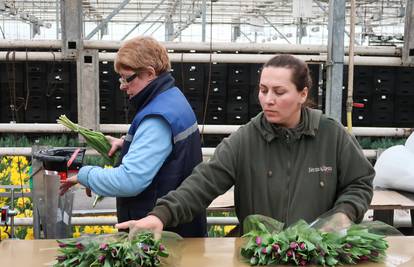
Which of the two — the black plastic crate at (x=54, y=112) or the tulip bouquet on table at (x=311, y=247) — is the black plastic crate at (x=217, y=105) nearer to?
the black plastic crate at (x=54, y=112)

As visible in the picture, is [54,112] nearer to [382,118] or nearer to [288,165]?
[382,118]

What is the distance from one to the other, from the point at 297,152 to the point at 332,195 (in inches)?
7.9

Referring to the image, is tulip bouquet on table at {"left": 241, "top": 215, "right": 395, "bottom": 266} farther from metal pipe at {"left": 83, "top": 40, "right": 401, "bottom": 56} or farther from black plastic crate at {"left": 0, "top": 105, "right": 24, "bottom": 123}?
black plastic crate at {"left": 0, "top": 105, "right": 24, "bottom": 123}

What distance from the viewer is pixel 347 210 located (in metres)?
1.97

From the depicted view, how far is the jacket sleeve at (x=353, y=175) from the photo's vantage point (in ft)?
6.64

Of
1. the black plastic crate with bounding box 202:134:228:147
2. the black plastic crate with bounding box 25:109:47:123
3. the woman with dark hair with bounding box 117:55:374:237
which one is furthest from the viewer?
the black plastic crate with bounding box 202:134:228:147

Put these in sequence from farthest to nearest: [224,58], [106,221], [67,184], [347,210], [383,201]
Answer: [224,58]
[106,221]
[383,201]
[67,184]
[347,210]

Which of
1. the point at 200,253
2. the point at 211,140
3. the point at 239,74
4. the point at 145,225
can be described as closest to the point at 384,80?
the point at 239,74

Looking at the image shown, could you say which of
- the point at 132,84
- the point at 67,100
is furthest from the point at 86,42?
the point at 67,100

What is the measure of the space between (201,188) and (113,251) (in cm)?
48

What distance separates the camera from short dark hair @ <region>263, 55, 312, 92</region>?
1989 mm

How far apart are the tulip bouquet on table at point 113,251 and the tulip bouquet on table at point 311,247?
10.7 inches

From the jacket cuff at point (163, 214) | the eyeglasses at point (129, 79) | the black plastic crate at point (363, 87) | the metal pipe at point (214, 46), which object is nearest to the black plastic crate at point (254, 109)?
the black plastic crate at point (363, 87)

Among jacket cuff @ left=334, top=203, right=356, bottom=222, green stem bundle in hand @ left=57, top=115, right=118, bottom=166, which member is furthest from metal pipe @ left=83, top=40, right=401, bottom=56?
jacket cuff @ left=334, top=203, right=356, bottom=222
